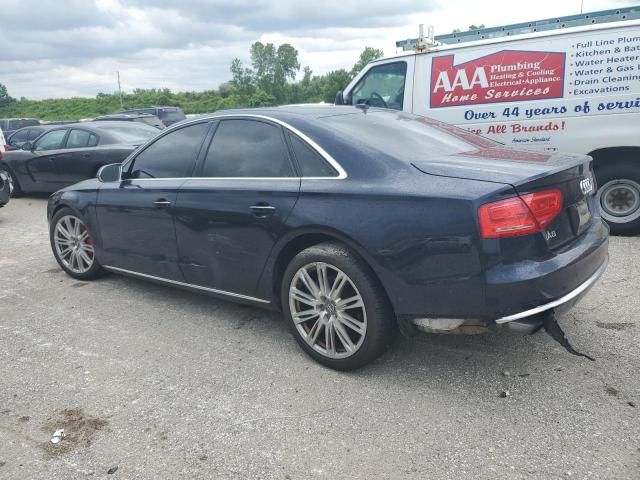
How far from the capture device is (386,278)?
2967 millimetres

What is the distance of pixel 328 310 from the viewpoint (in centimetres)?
329

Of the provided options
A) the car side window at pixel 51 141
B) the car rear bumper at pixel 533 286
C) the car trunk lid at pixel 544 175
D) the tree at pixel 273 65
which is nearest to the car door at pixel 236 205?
the car trunk lid at pixel 544 175

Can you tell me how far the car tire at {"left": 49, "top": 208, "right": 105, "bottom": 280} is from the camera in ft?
16.9

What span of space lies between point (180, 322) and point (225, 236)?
2.97 ft

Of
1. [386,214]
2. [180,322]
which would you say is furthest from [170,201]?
[386,214]

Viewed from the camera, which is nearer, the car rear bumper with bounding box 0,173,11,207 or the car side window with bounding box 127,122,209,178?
the car side window with bounding box 127,122,209,178

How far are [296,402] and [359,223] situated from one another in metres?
1.04

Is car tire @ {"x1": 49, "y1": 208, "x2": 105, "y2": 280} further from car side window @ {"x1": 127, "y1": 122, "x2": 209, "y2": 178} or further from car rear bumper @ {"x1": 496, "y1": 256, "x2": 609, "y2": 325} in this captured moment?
car rear bumper @ {"x1": 496, "y1": 256, "x2": 609, "y2": 325}

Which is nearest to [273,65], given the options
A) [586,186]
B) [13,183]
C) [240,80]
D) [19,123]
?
[240,80]

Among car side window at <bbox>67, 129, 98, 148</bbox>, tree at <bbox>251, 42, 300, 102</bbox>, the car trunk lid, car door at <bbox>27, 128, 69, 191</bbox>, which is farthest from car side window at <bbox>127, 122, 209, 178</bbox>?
tree at <bbox>251, 42, 300, 102</bbox>

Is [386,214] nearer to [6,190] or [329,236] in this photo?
[329,236]

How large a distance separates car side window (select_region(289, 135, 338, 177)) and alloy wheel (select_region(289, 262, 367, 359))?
1.80ft

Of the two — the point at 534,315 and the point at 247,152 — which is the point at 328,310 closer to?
the point at 534,315

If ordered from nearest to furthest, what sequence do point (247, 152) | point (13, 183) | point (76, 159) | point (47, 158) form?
point (247, 152) → point (76, 159) → point (47, 158) → point (13, 183)
